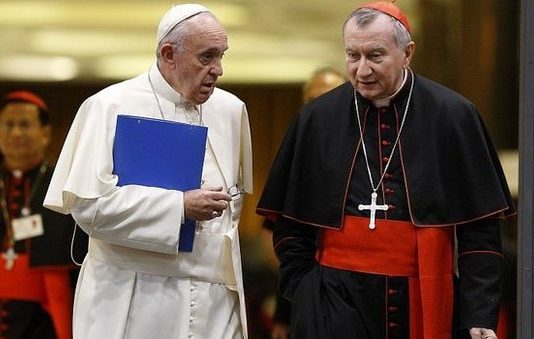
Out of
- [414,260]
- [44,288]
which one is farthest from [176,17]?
[44,288]

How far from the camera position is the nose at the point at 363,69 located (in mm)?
5316

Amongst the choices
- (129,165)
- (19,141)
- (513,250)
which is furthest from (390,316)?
(19,141)

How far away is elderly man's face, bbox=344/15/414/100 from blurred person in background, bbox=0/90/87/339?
228 centimetres

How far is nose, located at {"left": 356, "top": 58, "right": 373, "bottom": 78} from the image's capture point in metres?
5.32

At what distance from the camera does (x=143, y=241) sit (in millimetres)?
5301

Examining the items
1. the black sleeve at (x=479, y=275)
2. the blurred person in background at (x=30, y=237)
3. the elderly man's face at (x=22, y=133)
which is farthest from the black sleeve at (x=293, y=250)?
the elderly man's face at (x=22, y=133)

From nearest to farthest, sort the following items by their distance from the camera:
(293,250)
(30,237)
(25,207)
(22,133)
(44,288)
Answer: (293,250)
(44,288)
(30,237)
(25,207)
(22,133)

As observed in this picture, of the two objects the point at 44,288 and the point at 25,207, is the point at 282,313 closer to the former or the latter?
the point at 44,288

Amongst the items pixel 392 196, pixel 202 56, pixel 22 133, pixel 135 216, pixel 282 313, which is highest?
pixel 202 56

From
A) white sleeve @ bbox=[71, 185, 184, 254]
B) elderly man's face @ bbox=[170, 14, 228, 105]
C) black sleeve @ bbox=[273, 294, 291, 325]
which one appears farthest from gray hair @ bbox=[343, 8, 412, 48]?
black sleeve @ bbox=[273, 294, 291, 325]

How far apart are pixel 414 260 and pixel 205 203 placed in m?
0.78

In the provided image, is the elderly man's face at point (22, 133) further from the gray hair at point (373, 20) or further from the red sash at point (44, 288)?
the gray hair at point (373, 20)

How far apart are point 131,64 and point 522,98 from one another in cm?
A: 266

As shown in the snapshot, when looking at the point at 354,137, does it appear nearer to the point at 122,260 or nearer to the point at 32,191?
the point at 122,260
